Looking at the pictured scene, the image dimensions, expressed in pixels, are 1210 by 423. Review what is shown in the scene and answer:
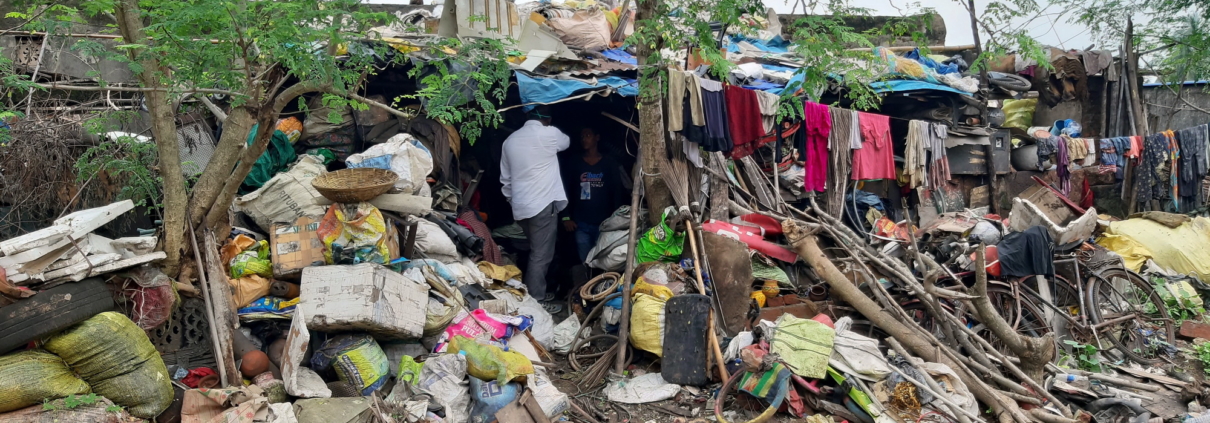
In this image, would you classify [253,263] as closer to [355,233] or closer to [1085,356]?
[355,233]

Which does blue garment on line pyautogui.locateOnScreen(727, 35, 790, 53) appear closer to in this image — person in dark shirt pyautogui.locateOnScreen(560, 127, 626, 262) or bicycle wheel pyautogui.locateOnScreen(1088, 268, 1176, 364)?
person in dark shirt pyautogui.locateOnScreen(560, 127, 626, 262)

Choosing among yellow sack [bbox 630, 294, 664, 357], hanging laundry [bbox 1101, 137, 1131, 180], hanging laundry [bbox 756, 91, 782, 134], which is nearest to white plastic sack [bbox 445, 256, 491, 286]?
yellow sack [bbox 630, 294, 664, 357]

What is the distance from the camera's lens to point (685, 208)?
6918 mm

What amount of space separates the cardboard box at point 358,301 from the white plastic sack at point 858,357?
2531mm

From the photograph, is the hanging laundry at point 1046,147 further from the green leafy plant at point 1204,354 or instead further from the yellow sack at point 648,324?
the yellow sack at point 648,324

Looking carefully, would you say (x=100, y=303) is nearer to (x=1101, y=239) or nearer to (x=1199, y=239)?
(x=1101, y=239)

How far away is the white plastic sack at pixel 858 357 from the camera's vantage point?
18.2ft

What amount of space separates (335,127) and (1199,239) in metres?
10.1

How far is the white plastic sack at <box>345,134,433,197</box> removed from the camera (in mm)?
6730

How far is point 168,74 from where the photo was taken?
5.17m

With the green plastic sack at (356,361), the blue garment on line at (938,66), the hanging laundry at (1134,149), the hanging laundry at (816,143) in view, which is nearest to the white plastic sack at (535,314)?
the green plastic sack at (356,361)

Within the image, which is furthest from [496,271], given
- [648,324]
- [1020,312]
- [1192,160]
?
[1192,160]

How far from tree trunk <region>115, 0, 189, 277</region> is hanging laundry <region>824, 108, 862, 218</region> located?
622 centimetres

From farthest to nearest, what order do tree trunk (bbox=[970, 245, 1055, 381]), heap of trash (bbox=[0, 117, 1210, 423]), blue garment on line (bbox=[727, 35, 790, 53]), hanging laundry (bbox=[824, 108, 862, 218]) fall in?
1. blue garment on line (bbox=[727, 35, 790, 53])
2. hanging laundry (bbox=[824, 108, 862, 218])
3. tree trunk (bbox=[970, 245, 1055, 381])
4. heap of trash (bbox=[0, 117, 1210, 423])
